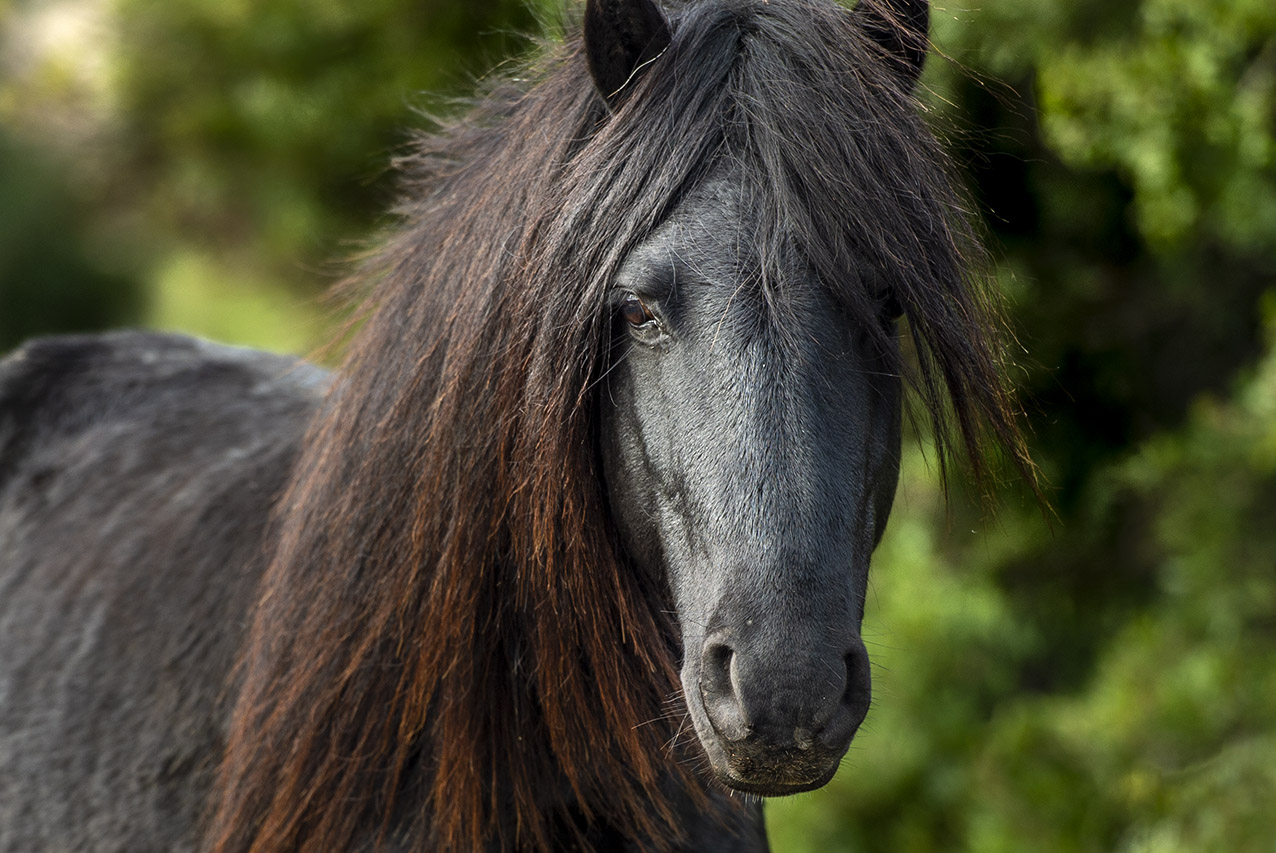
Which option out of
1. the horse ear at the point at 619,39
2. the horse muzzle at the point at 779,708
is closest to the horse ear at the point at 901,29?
the horse ear at the point at 619,39

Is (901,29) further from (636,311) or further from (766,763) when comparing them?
(766,763)

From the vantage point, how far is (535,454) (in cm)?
157

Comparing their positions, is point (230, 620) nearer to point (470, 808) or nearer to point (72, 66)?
point (470, 808)

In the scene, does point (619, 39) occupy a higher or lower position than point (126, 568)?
higher

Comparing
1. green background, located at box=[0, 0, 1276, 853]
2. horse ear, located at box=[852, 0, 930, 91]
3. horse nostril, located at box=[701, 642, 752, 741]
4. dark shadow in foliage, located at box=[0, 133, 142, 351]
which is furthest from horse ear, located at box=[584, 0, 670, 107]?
dark shadow in foliage, located at box=[0, 133, 142, 351]

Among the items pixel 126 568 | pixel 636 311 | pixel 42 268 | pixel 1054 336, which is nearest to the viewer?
pixel 636 311

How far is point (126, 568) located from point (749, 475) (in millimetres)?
1643

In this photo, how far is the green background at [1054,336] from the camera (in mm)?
3525

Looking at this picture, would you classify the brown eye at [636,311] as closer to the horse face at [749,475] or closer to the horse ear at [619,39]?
the horse face at [749,475]

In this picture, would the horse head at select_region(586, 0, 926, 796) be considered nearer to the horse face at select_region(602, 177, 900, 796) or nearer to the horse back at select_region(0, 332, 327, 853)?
the horse face at select_region(602, 177, 900, 796)

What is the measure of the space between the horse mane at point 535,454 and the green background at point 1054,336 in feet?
2.73

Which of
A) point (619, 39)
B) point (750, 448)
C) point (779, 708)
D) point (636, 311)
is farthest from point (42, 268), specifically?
point (779, 708)

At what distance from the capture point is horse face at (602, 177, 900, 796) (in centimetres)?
132

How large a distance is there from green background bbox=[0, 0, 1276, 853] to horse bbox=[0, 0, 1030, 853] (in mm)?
846
